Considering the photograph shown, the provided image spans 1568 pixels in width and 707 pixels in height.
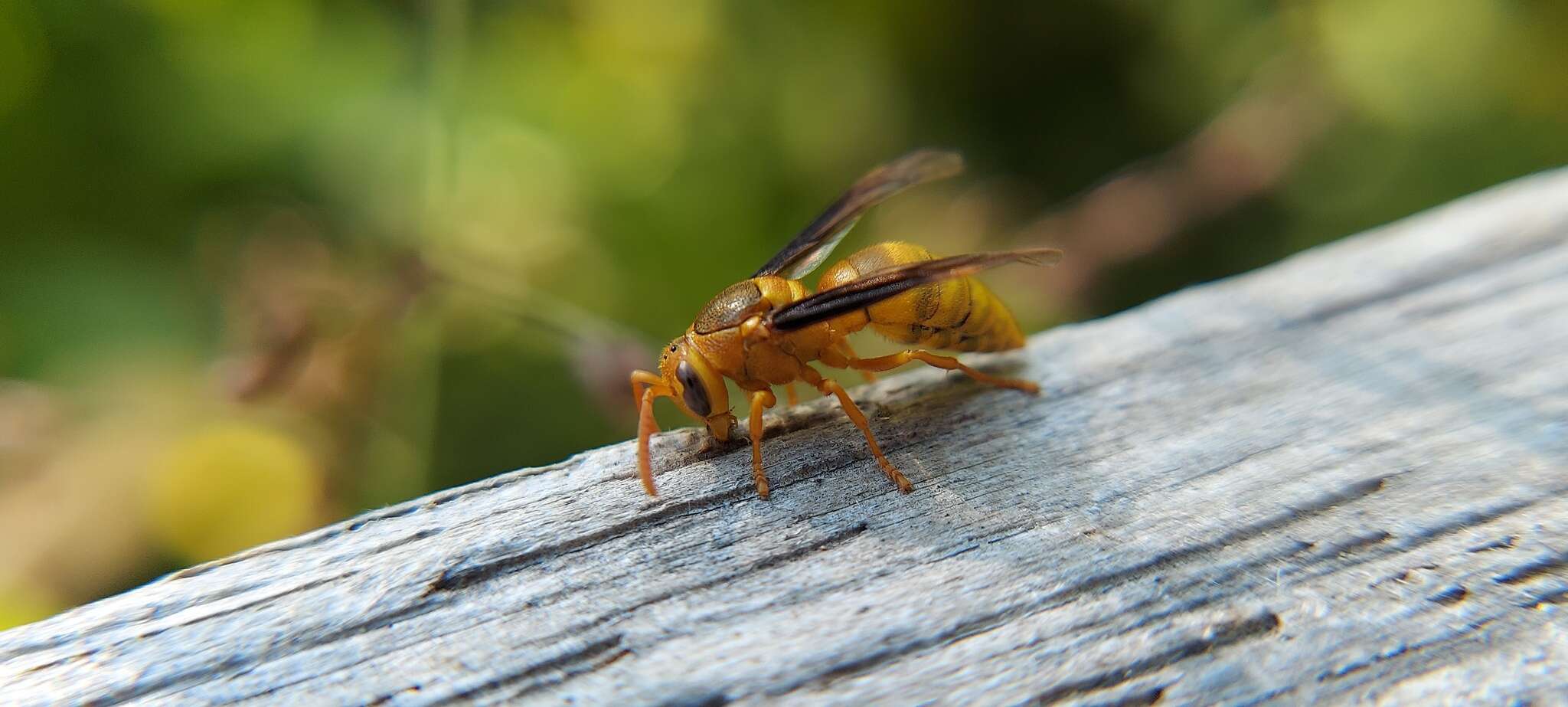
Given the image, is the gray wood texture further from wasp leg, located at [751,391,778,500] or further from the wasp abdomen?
the wasp abdomen

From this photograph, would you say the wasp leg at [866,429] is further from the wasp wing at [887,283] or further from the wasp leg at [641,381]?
the wasp leg at [641,381]

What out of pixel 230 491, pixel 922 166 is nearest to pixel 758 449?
pixel 922 166

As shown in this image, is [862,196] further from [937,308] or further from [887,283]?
[887,283]

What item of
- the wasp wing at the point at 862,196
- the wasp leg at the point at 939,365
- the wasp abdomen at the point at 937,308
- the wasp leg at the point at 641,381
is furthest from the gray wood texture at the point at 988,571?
the wasp wing at the point at 862,196

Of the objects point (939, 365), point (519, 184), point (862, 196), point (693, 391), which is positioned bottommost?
point (939, 365)

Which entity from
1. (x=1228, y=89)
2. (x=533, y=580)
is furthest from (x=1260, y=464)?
(x=1228, y=89)

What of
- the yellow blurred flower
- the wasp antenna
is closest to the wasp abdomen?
the wasp antenna
